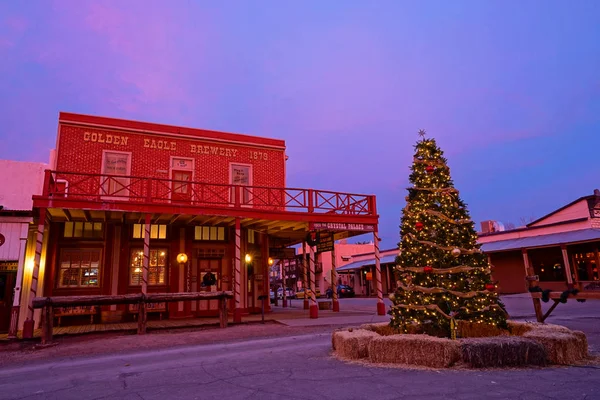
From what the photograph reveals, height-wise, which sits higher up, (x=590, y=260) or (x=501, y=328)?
(x=590, y=260)

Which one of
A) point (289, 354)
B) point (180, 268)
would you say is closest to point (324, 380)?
point (289, 354)

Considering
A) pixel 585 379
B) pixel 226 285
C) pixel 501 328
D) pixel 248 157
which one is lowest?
pixel 585 379

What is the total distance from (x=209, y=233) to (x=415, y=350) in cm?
1242

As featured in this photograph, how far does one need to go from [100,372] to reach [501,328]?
271 inches

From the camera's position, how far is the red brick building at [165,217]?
1462 centimetres

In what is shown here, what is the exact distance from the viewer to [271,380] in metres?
5.65

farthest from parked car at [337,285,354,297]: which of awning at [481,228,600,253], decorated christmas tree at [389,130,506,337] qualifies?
Result: decorated christmas tree at [389,130,506,337]

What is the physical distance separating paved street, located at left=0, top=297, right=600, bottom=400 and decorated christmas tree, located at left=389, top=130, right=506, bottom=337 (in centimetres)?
140

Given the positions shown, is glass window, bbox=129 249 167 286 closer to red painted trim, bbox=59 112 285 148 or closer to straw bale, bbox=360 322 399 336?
red painted trim, bbox=59 112 285 148

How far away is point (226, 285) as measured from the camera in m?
17.1

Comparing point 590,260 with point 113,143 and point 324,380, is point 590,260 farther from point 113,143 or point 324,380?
point 113,143

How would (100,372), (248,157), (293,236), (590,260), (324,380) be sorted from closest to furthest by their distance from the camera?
(324,380) → (100,372) → (248,157) → (293,236) → (590,260)

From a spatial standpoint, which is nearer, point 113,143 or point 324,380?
point 324,380

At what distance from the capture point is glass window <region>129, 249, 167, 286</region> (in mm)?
15875
